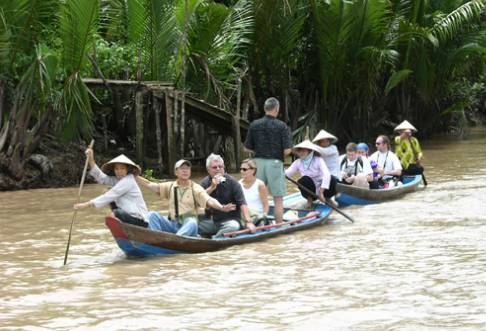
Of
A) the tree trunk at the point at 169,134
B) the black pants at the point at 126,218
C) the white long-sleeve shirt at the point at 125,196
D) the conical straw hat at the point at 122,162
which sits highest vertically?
the tree trunk at the point at 169,134

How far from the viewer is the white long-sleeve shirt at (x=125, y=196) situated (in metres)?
9.60

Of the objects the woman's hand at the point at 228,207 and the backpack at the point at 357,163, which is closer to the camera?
the woman's hand at the point at 228,207

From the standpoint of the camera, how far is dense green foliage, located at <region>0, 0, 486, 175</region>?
1659 centimetres

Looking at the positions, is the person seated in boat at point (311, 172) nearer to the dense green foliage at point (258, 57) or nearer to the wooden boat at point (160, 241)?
the wooden boat at point (160, 241)

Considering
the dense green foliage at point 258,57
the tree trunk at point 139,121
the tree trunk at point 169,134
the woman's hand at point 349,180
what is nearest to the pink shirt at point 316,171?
the woman's hand at point 349,180

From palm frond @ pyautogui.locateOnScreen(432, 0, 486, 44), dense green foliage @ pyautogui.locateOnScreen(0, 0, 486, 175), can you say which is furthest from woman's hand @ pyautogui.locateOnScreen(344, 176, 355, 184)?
palm frond @ pyautogui.locateOnScreen(432, 0, 486, 44)

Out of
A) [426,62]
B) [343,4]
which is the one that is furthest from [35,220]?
[426,62]

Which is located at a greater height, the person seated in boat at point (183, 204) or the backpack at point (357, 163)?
the backpack at point (357, 163)

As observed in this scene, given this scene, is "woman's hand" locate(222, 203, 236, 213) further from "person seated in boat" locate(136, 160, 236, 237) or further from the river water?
the river water

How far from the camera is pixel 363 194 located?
46.2ft

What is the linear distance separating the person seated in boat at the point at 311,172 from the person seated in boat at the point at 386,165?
96.6 inches

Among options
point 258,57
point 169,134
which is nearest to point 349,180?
point 169,134

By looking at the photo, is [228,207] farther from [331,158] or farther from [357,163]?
[357,163]

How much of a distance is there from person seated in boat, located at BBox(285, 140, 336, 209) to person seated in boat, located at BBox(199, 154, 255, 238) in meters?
2.16
